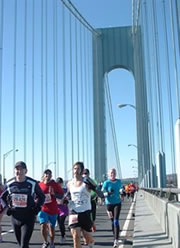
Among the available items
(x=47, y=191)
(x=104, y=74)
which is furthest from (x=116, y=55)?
(x=47, y=191)

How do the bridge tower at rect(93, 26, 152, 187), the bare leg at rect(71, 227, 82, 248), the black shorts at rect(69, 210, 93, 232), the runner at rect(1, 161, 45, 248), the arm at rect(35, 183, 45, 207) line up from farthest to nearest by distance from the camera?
the bridge tower at rect(93, 26, 152, 187)
the black shorts at rect(69, 210, 93, 232)
the bare leg at rect(71, 227, 82, 248)
the arm at rect(35, 183, 45, 207)
the runner at rect(1, 161, 45, 248)

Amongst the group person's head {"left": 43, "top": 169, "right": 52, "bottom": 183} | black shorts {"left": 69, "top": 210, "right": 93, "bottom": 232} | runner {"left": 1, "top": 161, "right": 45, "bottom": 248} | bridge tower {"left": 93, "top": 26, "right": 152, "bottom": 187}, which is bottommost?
black shorts {"left": 69, "top": 210, "right": 93, "bottom": 232}

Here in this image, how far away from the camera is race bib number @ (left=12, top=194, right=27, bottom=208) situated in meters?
5.07

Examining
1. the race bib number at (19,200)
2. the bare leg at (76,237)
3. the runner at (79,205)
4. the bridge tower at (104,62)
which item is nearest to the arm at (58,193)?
the runner at (79,205)

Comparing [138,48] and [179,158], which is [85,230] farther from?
[138,48]

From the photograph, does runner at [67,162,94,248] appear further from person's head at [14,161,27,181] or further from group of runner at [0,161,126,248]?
person's head at [14,161,27,181]

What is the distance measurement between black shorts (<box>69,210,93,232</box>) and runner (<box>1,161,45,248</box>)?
0.58 meters

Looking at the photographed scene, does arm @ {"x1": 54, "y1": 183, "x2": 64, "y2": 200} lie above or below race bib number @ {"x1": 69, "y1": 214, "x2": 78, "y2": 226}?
above

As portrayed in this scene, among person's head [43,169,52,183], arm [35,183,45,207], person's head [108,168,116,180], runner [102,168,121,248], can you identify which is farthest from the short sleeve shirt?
arm [35,183,45,207]

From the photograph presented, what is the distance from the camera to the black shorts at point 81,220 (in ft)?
18.2

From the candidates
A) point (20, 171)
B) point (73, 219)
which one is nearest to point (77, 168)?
point (73, 219)

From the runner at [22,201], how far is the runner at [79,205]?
1.90ft

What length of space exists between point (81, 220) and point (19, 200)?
876 mm

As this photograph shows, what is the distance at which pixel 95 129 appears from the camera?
4225 cm
